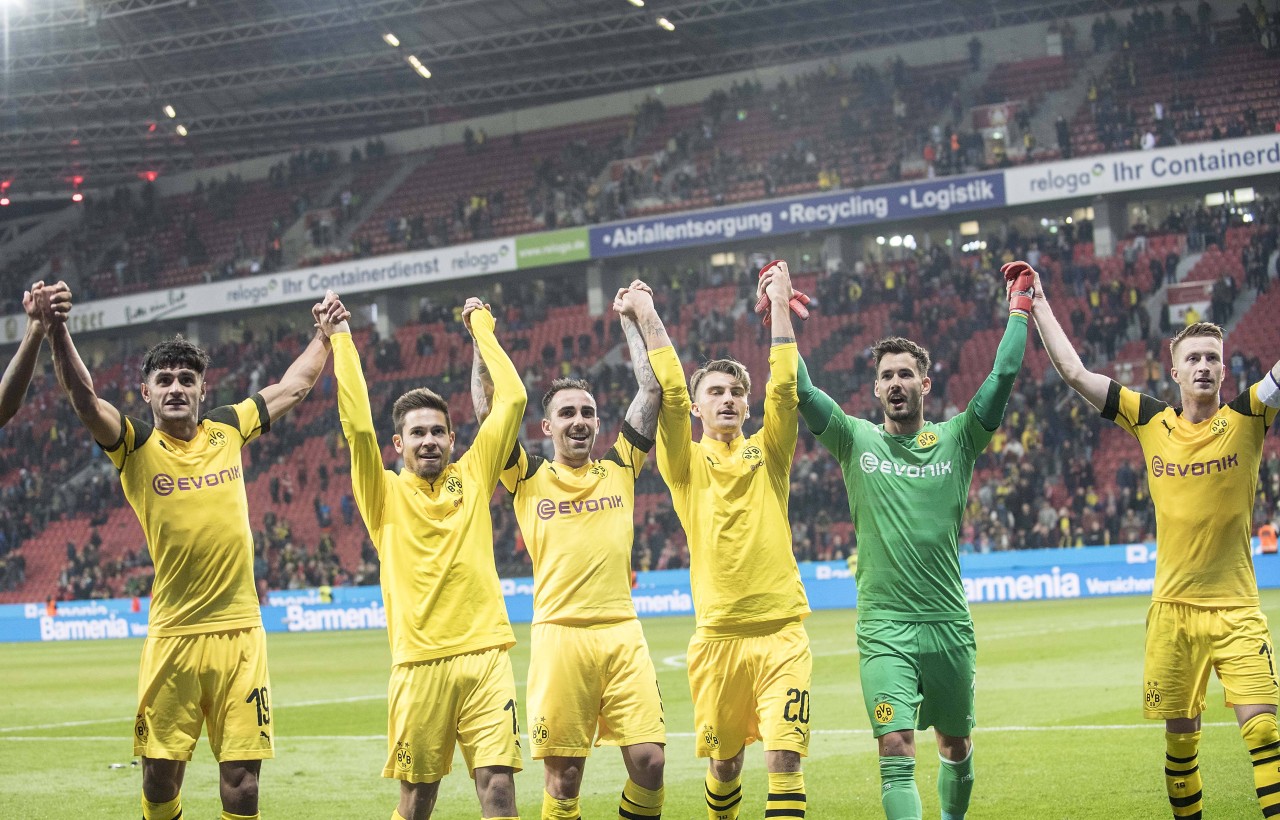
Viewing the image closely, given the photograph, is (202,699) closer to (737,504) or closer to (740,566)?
(740,566)

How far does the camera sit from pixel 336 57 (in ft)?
143

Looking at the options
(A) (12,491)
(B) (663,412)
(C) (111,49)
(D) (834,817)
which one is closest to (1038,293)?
(B) (663,412)

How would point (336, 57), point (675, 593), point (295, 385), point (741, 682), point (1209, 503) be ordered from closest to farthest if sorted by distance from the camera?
point (741, 682)
point (1209, 503)
point (295, 385)
point (675, 593)
point (336, 57)

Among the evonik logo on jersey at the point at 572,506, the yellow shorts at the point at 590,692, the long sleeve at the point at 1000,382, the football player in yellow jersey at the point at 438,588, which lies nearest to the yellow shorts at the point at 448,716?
the football player in yellow jersey at the point at 438,588

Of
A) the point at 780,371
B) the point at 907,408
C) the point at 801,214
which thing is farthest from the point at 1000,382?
the point at 801,214

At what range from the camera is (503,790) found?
654 cm

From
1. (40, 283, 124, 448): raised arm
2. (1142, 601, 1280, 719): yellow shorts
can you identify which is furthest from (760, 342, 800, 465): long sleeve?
(40, 283, 124, 448): raised arm

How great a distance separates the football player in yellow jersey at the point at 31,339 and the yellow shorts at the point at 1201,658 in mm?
5746

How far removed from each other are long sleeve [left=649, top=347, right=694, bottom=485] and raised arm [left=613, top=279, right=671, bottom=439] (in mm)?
47

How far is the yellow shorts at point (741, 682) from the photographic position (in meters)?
7.33

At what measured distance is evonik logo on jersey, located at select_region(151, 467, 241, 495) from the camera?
7262mm

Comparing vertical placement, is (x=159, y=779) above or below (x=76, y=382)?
below

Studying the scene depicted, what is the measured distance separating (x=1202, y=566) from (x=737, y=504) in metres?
2.49

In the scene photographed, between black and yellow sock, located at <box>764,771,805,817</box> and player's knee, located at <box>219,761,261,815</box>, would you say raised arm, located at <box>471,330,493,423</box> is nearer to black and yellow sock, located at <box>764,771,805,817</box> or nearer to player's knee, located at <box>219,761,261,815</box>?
player's knee, located at <box>219,761,261,815</box>
